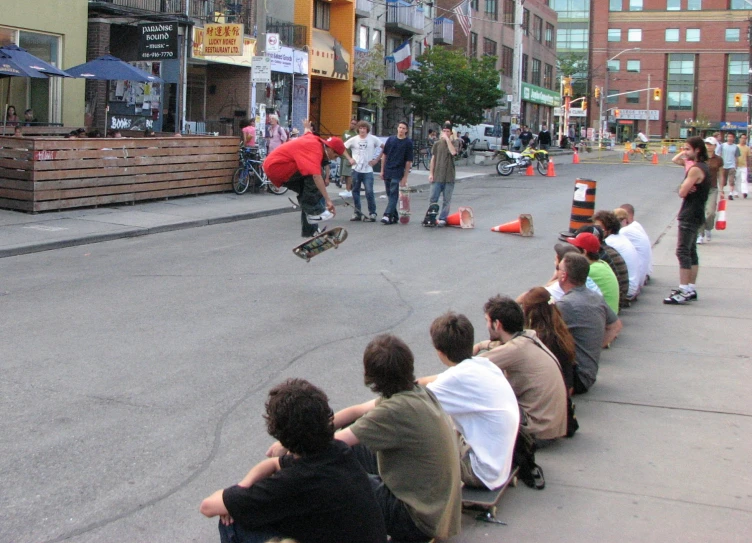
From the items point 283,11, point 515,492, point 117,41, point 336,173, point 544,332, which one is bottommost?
point 515,492

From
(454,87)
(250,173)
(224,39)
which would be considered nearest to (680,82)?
(454,87)

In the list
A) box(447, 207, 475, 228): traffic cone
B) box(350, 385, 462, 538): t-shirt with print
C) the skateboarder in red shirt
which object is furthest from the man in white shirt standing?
box(350, 385, 462, 538): t-shirt with print

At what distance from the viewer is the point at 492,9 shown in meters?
60.6

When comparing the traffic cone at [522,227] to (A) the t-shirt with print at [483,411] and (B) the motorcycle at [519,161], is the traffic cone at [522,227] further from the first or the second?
(B) the motorcycle at [519,161]

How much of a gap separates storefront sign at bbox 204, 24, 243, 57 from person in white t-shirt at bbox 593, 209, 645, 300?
16.1 metres

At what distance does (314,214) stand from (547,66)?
2881 inches

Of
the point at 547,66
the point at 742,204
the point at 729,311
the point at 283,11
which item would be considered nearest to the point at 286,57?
the point at 283,11

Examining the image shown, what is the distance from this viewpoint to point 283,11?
36969mm

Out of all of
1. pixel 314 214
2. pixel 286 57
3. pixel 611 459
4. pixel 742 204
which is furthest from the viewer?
pixel 286 57

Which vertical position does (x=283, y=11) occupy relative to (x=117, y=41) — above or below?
above

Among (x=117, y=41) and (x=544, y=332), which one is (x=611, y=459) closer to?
(x=544, y=332)

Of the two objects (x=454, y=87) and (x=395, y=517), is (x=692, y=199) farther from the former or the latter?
(x=454, y=87)

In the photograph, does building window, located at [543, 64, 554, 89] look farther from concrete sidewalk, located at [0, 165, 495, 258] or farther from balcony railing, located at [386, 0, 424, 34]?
concrete sidewalk, located at [0, 165, 495, 258]

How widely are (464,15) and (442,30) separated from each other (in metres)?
1.75
